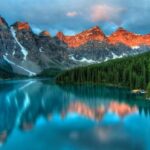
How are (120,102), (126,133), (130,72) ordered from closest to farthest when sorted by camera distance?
(126,133) < (120,102) < (130,72)

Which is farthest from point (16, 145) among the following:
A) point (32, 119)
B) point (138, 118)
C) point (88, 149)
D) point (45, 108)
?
point (45, 108)

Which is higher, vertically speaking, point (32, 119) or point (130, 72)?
point (130, 72)

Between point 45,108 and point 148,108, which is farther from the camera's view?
point 45,108

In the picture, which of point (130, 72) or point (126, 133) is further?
point (130, 72)

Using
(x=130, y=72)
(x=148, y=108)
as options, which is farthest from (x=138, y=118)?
(x=130, y=72)

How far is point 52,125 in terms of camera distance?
221 ft

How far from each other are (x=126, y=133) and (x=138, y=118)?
16.0 metres

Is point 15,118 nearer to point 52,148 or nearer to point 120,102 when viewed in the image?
point 52,148

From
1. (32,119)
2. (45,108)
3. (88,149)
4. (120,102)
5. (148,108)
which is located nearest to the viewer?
(88,149)

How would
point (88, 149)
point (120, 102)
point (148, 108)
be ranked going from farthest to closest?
point (120, 102), point (148, 108), point (88, 149)

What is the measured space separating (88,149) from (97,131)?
40.9ft

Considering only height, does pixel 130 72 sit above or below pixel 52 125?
above

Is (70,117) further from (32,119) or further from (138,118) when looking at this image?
(138,118)

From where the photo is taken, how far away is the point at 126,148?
48875mm
